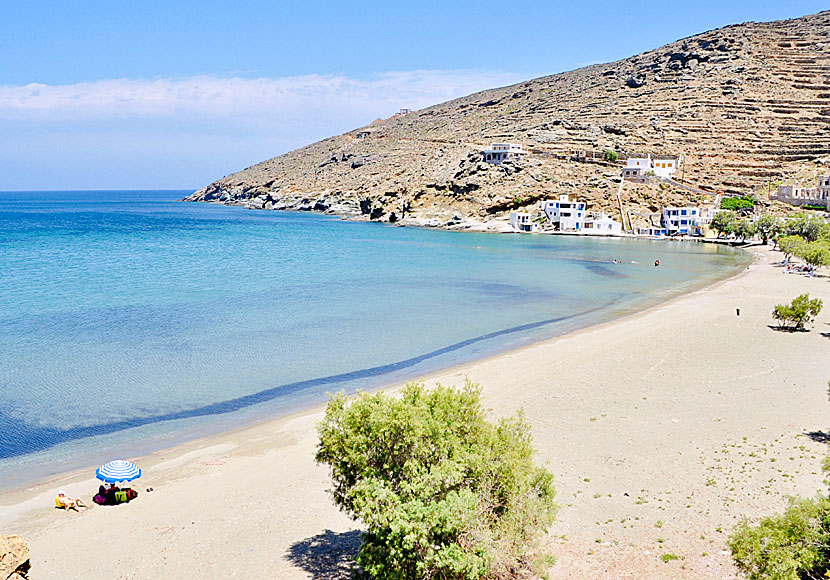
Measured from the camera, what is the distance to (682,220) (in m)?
84.9

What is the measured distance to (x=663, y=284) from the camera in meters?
45.2

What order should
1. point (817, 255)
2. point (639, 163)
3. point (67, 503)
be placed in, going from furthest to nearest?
point (639, 163) < point (817, 255) < point (67, 503)

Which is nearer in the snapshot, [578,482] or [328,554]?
[328,554]

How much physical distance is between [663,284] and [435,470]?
40.9 meters

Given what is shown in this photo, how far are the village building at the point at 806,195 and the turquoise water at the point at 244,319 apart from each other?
23820 millimetres

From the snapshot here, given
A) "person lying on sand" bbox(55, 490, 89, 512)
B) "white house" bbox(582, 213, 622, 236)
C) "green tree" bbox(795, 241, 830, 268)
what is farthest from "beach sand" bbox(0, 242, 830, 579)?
"white house" bbox(582, 213, 622, 236)

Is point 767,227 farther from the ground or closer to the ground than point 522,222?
closer to the ground

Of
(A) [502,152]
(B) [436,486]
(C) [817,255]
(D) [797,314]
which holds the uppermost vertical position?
(A) [502,152]

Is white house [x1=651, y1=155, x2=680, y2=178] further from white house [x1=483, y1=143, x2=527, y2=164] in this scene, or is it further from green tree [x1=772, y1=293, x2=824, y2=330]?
green tree [x1=772, y1=293, x2=824, y2=330]

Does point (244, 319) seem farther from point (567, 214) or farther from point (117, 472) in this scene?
point (567, 214)

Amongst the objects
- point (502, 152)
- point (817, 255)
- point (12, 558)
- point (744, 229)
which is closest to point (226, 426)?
point (12, 558)

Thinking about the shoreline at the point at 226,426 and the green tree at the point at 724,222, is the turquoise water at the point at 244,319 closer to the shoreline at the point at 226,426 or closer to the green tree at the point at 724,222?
the shoreline at the point at 226,426

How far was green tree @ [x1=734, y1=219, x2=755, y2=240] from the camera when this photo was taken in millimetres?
72875

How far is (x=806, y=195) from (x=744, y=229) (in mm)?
18701
